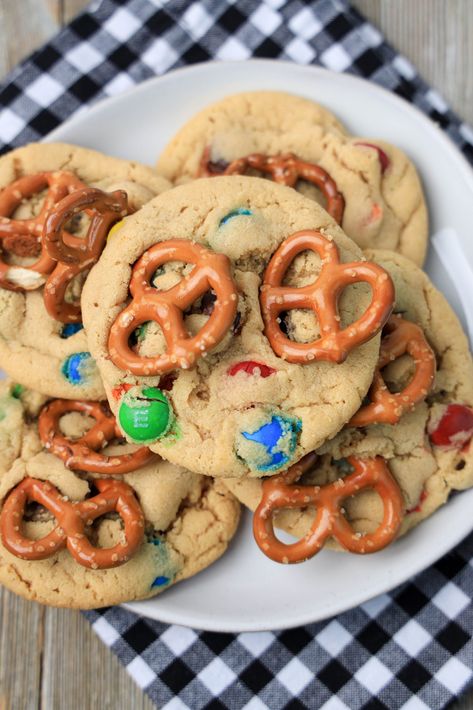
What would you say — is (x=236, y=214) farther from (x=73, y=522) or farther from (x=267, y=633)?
(x=267, y=633)

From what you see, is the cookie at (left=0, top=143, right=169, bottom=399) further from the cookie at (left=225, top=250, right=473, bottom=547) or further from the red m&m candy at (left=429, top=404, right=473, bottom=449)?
the red m&m candy at (left=429, top=404, right=473, bottom=449)

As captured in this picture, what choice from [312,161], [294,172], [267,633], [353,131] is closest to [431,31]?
[353,131]

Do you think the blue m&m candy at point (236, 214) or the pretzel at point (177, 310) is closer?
the pretzel at point (177, 310)

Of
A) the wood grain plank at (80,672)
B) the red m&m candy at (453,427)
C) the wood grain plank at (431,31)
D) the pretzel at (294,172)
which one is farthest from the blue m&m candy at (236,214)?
the wood grain plank at (80,672)

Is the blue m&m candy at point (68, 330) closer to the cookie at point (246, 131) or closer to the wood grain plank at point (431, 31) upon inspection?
the cookie at point (246, 131)

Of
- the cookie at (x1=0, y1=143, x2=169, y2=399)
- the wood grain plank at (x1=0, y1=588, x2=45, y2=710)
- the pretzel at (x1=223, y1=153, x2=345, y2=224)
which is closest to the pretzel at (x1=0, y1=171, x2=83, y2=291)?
the cookie at (x1=0, y1=143, x2=169, y2=399)

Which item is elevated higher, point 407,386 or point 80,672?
point 407,386
